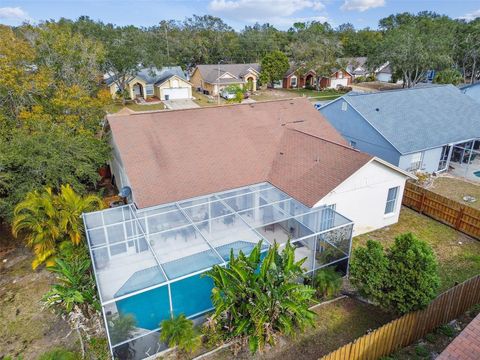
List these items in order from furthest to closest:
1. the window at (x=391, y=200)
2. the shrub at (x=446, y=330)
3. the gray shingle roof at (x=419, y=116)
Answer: the gray shingle roof at (x=419, y=116) < the window at (x=391, y=200) < the shrub at (x=446, y=330)

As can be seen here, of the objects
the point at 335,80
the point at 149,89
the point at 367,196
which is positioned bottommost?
the point at 367,196

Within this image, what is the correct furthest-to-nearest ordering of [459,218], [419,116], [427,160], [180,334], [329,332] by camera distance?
[419,116] < [427,160] < [459,218] < [329,332] < [180,334]

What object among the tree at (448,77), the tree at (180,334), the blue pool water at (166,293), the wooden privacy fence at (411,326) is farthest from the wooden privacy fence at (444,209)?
the tree at (448,77)

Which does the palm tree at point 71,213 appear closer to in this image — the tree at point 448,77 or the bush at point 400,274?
the bush at point 400,274

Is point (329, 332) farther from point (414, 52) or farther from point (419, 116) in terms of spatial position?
point (414, 52)

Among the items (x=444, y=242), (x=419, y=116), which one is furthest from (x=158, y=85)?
(x=444, y=242)

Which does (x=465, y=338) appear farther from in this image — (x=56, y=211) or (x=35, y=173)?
(x=35, y=173)

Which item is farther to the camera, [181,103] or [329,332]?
[181,103]

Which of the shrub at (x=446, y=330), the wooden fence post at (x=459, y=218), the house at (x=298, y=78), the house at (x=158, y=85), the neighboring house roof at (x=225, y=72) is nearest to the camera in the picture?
the shrub at (x=446, y=330)
